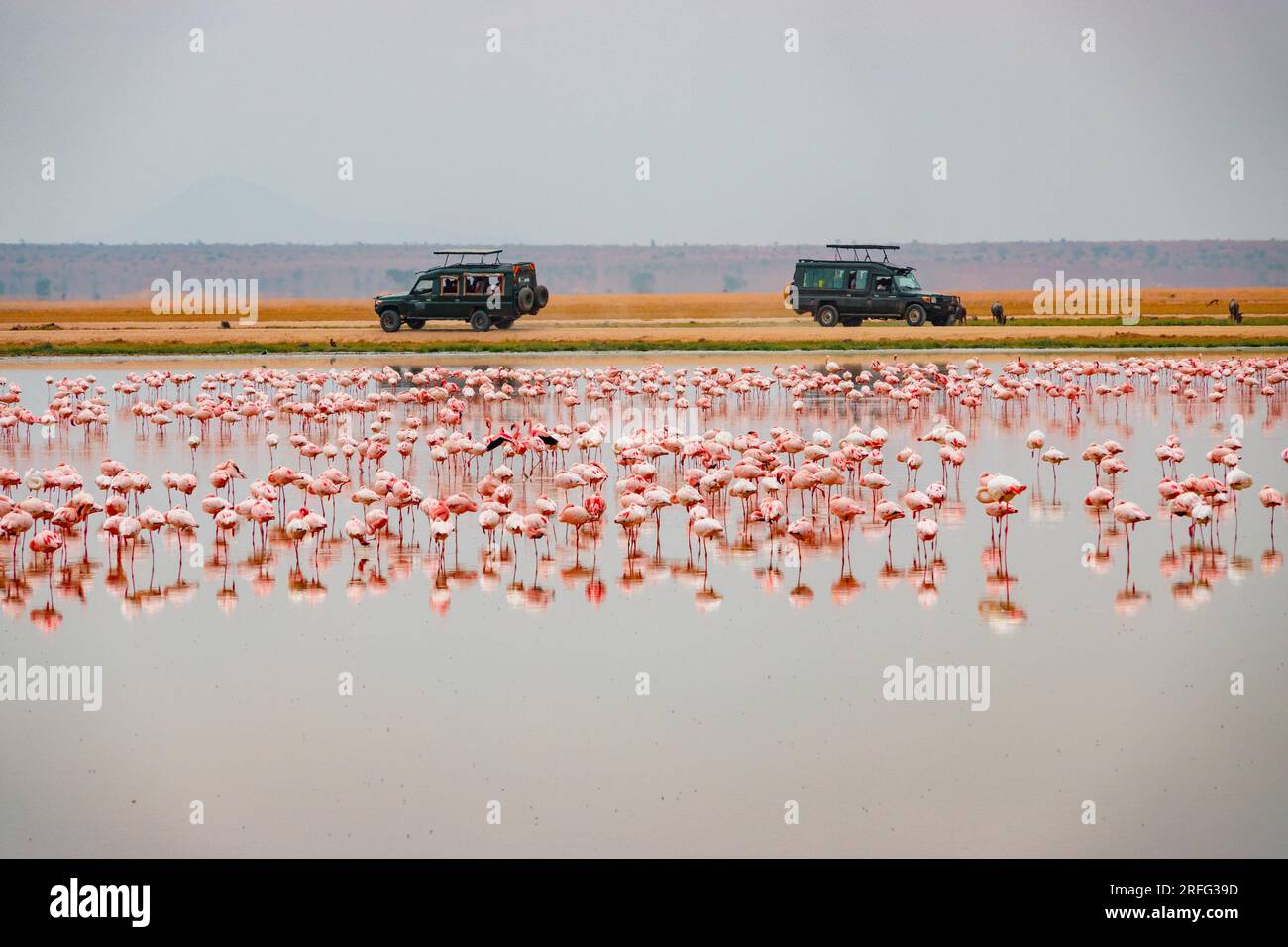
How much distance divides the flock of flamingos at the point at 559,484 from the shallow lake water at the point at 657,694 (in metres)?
0.14

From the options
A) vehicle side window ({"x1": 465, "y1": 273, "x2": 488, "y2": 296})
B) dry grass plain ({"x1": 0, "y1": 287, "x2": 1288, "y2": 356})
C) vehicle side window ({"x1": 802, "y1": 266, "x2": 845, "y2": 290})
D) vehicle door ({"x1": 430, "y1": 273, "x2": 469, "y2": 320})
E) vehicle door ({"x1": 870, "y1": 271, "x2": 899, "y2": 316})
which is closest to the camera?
dry grass plain ({"x1": 0, "y1": 287, "x2": 1288, "y2": 356})

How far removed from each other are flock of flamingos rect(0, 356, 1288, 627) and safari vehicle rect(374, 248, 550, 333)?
19.2 m

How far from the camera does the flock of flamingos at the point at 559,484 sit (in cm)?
1342

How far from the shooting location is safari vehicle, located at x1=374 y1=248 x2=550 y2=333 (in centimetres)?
4569

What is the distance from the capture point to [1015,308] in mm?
73000

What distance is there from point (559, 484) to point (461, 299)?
102 feet

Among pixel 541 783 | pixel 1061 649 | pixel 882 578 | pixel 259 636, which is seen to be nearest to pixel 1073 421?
pixel 882 578

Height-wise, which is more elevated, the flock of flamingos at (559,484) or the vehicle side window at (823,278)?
the vehicle side window at (823,278)
